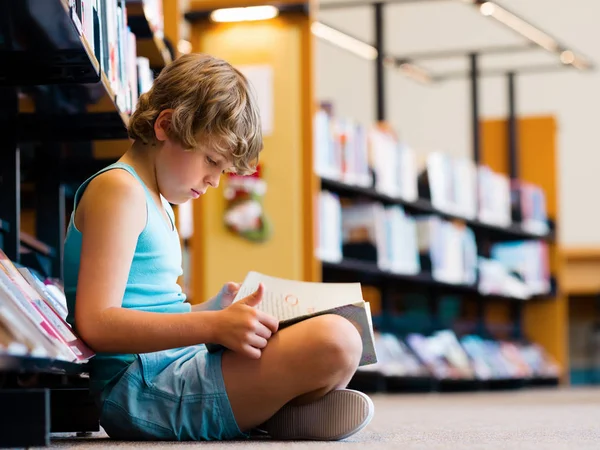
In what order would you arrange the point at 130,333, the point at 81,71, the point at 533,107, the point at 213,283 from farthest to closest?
the point at 533,107, the point at 213,283, the point at 81,71, the point at 130,333

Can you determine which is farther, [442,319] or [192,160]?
[442,319]

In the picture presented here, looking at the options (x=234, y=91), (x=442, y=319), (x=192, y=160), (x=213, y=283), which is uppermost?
(x=234, y=91)

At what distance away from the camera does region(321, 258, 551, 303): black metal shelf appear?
453cm

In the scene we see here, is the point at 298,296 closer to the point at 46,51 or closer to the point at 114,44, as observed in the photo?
the point at 46,51

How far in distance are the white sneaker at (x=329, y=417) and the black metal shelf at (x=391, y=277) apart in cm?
266

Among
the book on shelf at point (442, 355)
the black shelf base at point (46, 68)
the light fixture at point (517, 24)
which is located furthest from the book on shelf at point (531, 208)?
the black shelf base at point (46, 68)

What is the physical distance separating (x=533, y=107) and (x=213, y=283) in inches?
210

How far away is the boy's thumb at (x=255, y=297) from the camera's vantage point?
148 centimetres

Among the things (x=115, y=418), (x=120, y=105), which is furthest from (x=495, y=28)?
(x=115, y=418)

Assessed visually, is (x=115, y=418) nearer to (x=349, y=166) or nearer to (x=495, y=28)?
(x=349, y=166)

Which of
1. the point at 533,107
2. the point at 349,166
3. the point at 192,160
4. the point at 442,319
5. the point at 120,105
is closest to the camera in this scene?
the point at 192,160

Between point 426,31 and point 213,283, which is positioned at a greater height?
point 426,31

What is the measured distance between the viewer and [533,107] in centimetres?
862

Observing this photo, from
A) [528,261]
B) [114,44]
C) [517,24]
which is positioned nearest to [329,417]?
[114,44]
